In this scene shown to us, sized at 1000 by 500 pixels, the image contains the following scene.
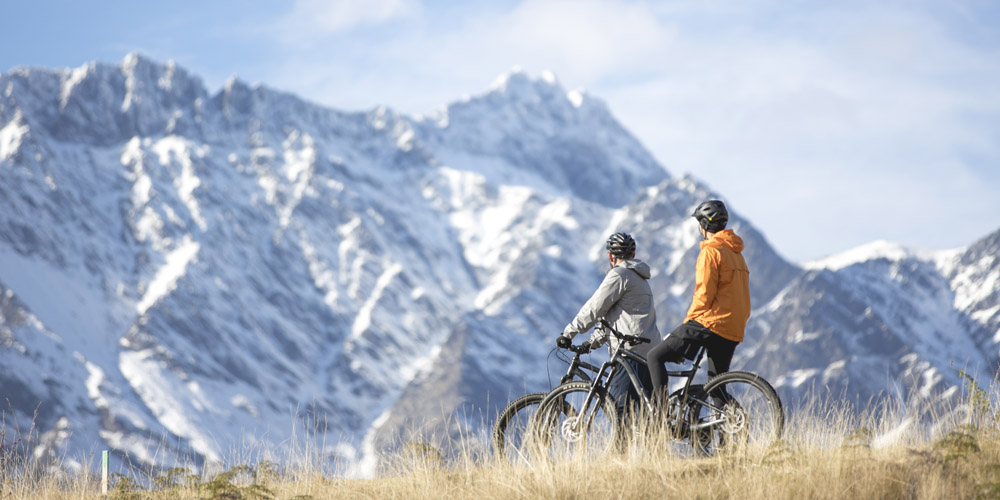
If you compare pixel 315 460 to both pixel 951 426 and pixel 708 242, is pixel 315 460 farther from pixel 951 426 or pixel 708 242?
pixel 951 426

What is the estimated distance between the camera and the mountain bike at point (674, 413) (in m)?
11.0

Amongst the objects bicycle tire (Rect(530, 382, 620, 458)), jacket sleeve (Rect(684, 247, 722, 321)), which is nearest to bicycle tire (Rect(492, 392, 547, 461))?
bicycle tire (Rect(530, 382, 620, 458))

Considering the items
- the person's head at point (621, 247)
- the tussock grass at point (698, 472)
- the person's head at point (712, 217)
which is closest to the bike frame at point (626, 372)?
the tussock grass at point (698, 472)

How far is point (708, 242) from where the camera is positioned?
37.9 ft

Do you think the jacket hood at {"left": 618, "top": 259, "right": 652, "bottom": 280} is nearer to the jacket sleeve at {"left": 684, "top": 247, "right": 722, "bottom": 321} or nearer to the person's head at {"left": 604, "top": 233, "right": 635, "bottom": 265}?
the person's head at {"left": 604, "top": 233, "right": 635, "bottom": 265}

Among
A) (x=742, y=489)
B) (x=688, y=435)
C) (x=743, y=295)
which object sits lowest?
(x=742, y=489)

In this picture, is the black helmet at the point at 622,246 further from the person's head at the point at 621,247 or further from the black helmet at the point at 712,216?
the black helmet at the point at 712,216

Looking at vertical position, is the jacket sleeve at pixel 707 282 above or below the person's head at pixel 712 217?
below

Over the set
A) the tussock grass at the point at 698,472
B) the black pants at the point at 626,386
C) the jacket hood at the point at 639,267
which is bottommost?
the tussock grass at the point at 698,472

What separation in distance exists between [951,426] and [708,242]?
3.71 m

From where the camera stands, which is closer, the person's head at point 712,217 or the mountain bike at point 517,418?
the mountain bike at point 517,418

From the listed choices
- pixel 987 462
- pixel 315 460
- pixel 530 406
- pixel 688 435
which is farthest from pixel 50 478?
pixel 987 462

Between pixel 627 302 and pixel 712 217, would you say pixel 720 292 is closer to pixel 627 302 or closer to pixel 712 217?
pixel 712 217

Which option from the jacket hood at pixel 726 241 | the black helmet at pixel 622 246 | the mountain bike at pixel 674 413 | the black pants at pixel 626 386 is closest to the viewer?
the mountain bike at pixel 674 413
